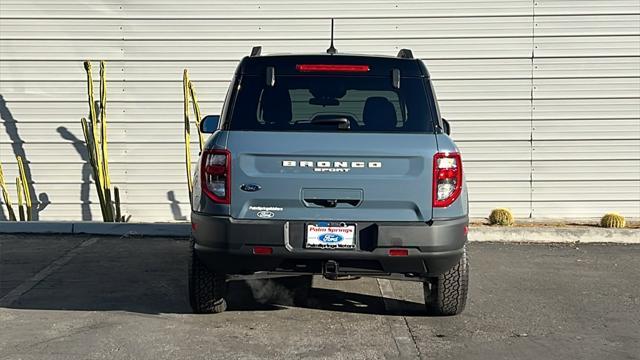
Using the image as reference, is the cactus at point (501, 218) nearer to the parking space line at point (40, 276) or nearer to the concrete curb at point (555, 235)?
the concrete curb at point (555, 235)

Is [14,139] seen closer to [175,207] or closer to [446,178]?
[175,207]

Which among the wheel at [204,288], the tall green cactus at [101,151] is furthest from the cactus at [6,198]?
the wheel at [204,288]

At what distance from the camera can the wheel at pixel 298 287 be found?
19.2ft

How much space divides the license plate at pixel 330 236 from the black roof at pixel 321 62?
1.08 metres

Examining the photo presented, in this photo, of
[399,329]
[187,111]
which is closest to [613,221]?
[399,329]

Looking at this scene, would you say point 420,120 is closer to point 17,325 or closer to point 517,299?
point 517,299

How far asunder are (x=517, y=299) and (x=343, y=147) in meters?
2.29

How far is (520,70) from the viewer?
9688mm

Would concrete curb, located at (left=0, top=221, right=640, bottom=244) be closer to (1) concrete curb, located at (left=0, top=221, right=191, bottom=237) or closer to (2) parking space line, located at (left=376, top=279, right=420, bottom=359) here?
(1) concrete curb, located at (left=0, top=221, right=191, bottom=237)

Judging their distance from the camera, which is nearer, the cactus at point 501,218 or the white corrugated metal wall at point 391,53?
the cactus at point 501,218

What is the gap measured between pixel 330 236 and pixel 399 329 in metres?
0.94

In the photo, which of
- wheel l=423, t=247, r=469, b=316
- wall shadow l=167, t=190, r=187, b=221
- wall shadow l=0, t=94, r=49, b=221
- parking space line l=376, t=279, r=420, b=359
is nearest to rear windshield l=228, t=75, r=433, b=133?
wheel l=423, t=247, r=469, b=316

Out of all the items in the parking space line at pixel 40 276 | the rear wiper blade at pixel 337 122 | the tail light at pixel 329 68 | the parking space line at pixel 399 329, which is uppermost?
the tail light at pixel 329 68

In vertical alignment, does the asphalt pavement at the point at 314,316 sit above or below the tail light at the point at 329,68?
below
